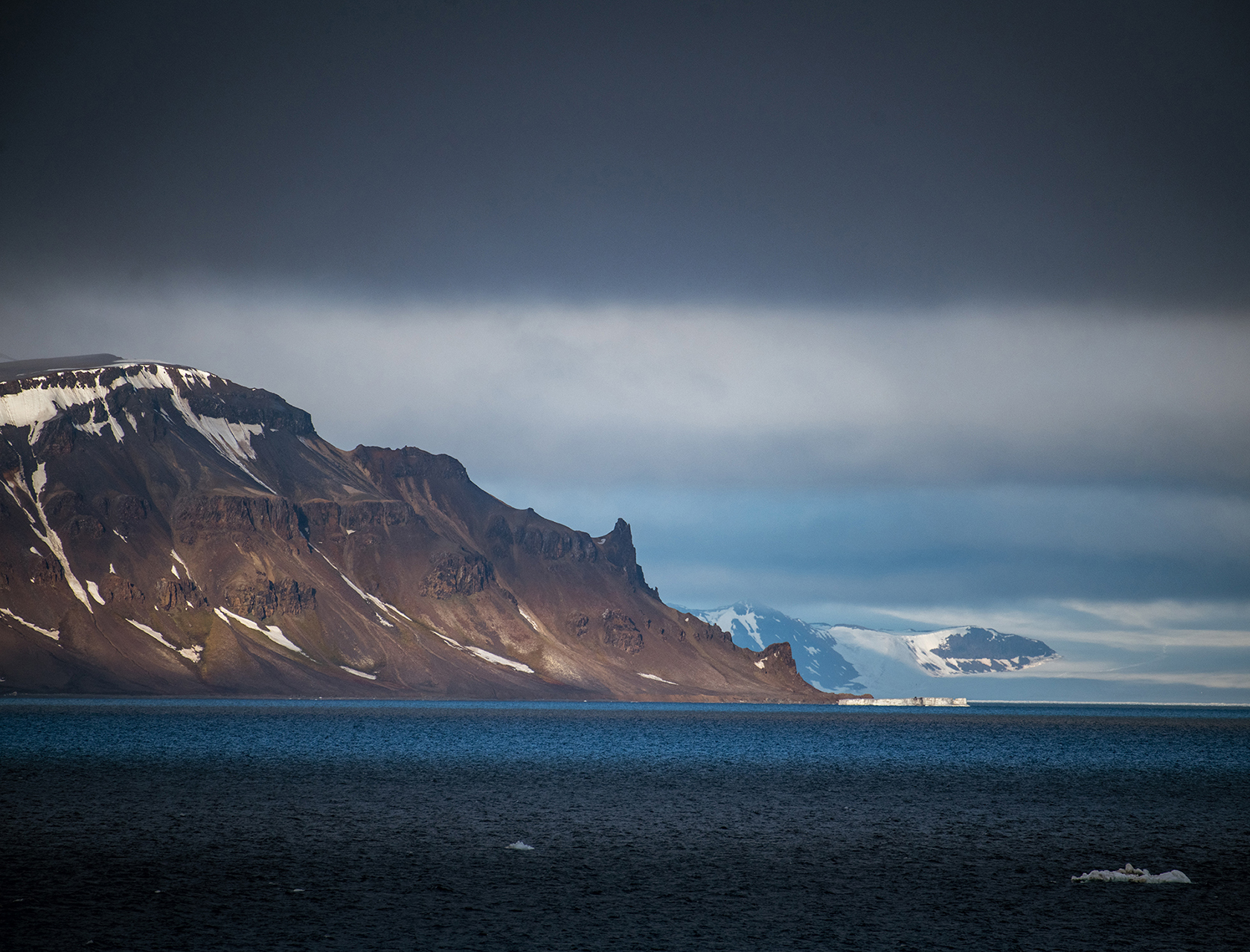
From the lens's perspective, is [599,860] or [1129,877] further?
[599,860]

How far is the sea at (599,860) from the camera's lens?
47125mm

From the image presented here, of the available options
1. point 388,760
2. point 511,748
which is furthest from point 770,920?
point 511,748

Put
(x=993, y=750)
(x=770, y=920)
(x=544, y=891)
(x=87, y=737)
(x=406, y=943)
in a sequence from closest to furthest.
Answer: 1. (x=406, y=943)
2. (x=770, y=920)
3. (x=544, y=891)
4. (x=87, y=737)
5. (x=993, y=750)

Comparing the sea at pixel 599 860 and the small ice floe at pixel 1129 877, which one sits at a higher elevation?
the small ice floe at pixel 1129 877

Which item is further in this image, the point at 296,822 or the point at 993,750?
the point at 993,750

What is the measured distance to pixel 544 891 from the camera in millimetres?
55219

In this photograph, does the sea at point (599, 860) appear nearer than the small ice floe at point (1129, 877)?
Yes

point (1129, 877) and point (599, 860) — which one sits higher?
point (1129, 877)

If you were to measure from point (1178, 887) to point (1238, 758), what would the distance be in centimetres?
13599

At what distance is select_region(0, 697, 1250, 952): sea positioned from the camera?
155 feet

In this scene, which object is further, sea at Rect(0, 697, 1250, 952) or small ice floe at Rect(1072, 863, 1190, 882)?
small ice floe at Rect(1072, 863, 1190, 882)

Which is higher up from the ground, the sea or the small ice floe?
the small ice floe

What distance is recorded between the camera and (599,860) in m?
64.6

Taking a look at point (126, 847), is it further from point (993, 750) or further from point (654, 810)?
point (993, 750)
